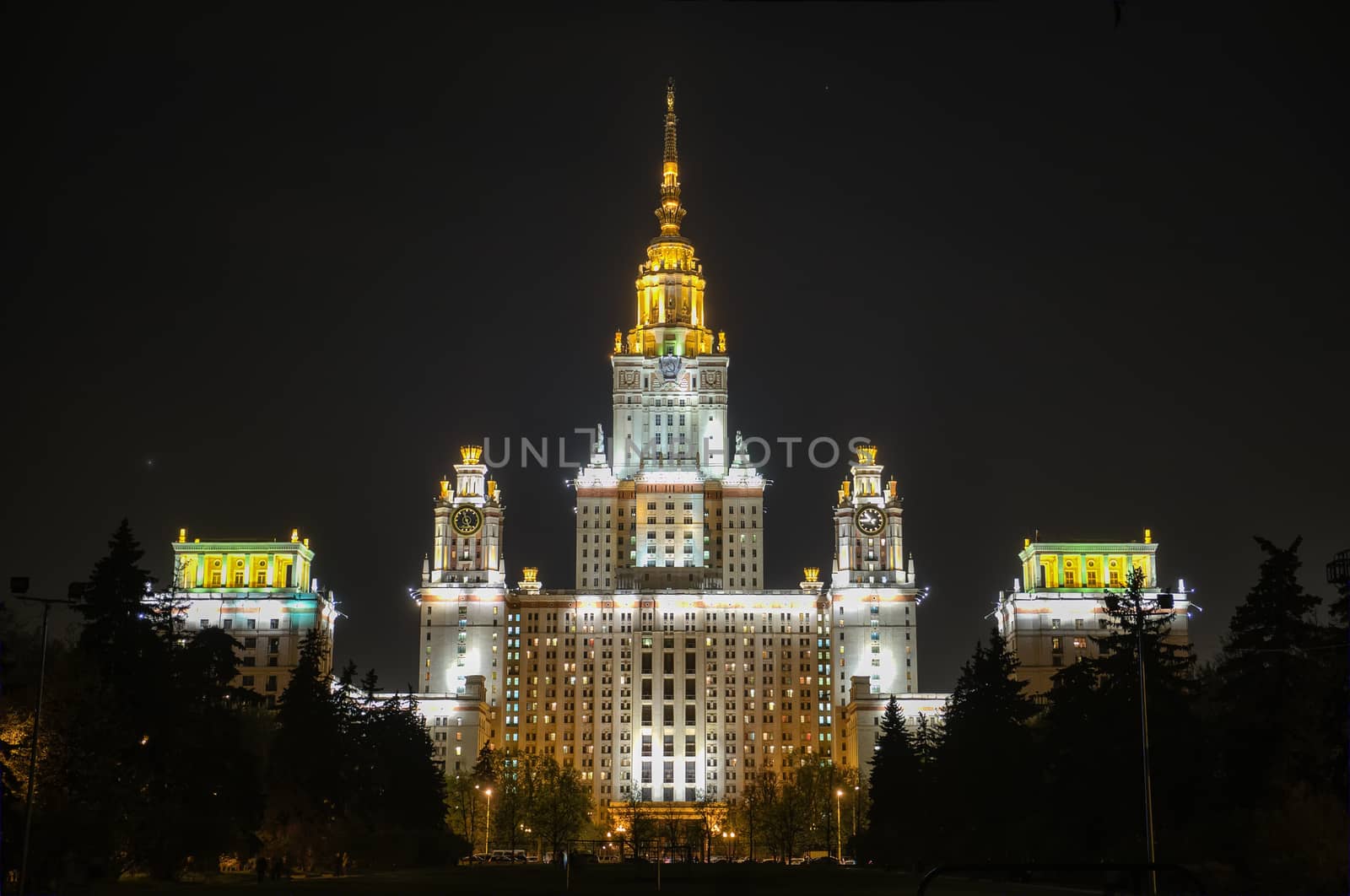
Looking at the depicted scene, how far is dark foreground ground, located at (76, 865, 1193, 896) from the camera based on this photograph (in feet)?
259

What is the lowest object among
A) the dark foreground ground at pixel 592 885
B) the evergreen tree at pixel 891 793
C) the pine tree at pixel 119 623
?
the dark foreground ground at pixel 592 885

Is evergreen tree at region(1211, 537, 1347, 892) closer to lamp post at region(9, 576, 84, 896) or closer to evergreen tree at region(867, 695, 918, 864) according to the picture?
evergreen tree at region(867, 695, 918, 864)

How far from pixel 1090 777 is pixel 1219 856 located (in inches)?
506

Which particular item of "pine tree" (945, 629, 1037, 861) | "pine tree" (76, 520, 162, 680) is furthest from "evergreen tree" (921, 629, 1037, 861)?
"pine tree" (76, 520, 162, 680)

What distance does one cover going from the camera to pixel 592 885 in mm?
96938

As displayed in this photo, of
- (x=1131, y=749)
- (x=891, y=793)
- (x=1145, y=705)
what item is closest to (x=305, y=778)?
(x=891, y=793)

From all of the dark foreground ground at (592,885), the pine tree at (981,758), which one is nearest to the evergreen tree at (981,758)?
the pine tree at (981,758)

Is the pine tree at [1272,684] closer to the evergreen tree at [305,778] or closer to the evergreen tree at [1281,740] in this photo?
the evergreen tree at [1281,740]

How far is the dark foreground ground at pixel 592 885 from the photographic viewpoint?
259 ft

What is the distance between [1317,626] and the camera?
8531 centimetres

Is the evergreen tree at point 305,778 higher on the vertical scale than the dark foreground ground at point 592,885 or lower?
higher

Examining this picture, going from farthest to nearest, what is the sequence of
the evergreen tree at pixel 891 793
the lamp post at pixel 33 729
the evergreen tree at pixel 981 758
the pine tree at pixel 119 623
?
the evergreen tree at pixel 891 793 → the evergreen tree at pixel 981 758 → the pine tree at pixel 119 623 → the lamp post at pixel 33 729

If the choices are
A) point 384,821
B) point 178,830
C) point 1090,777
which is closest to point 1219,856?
point 1090,777

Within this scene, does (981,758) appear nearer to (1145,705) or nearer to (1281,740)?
(1281,740)
